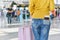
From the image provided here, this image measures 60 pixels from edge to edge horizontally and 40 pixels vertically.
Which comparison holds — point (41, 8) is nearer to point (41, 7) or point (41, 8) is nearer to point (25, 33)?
point (41, 7)

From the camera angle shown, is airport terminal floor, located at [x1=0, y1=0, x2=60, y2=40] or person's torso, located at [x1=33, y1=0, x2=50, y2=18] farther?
airport terminal floor, located at [x1=0, y1=0, x2=60, y2=40]

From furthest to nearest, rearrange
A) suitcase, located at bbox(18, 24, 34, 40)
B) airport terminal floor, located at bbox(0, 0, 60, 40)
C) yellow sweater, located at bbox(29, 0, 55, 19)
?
airport terminal floor, located at bbox(0, 0, 60, 40) → suitcase, located at bbox(18, 24, 34, 40) → yellow sweater, located at bbox(29, 0, 55, 19)

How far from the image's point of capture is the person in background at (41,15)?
396cm

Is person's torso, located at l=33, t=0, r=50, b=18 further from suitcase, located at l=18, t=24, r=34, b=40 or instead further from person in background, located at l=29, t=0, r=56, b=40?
suitcase, located at l=18, t=24, r=34, b=40

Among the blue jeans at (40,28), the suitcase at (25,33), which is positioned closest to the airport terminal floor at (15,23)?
the suitcase at (25,33)

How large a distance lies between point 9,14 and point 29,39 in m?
13.3

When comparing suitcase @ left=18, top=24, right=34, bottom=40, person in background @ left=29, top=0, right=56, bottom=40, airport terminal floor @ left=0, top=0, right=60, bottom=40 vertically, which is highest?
person in background @ left=29, top=0, right=56, bottom=40

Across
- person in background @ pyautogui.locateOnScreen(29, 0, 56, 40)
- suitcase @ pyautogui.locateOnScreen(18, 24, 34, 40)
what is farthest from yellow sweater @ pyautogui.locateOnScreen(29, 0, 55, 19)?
suitcase @ pyautogui.locateOnScreen(18, 24, 34, 40)

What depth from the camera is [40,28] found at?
4102 mm

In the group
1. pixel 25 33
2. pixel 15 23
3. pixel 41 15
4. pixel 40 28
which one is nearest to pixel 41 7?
pixel 41 15

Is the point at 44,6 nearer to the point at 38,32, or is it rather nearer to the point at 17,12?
the point at 38,32

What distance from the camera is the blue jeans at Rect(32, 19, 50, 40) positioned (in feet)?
13.1

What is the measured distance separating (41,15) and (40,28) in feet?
0.83

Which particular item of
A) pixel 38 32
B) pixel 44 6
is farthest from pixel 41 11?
pixel 38 32
